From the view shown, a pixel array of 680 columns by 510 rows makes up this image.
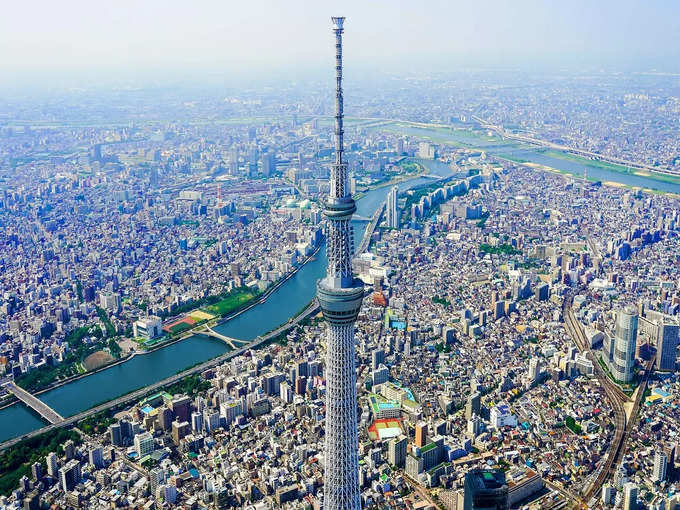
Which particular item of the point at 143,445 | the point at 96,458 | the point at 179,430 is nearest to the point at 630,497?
the point at 179,430

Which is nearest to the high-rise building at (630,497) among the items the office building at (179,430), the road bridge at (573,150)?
the office building at (179,430)

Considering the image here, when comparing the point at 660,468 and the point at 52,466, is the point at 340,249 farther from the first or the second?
the point at 52,466

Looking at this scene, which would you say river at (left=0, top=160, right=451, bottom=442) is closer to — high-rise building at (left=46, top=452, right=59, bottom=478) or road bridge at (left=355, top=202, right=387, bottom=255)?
high-rise building at (left=46, top=452, right=59, bottom=478)

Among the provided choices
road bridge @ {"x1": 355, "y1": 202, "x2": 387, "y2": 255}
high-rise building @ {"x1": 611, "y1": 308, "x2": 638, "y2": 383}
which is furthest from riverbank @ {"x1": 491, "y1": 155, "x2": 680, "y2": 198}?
high-rise building @ {"x1": 611, "y1": 308, "x2": 638, "y2": 383}

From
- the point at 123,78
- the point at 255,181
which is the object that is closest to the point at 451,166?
the point at 255,181

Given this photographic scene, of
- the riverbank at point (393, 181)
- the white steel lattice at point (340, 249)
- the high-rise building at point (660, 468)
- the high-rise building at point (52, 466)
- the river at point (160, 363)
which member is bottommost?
the river at point (160, 363)

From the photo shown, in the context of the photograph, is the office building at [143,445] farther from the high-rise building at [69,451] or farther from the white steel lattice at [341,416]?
the white steel lattice at [341,416]
